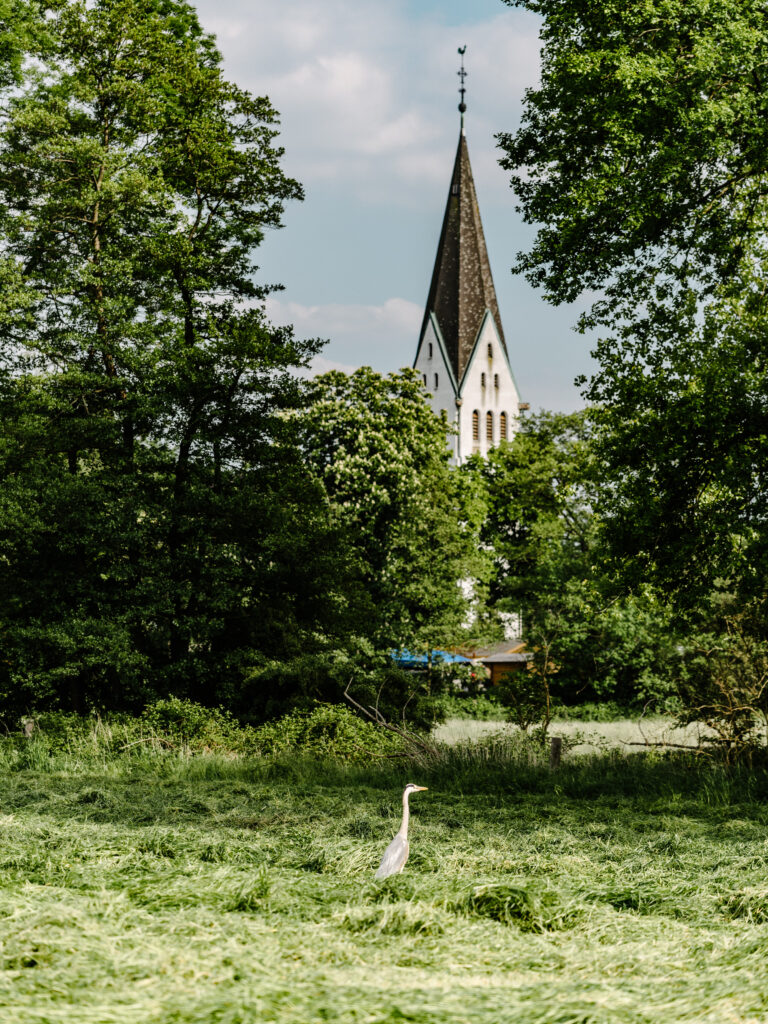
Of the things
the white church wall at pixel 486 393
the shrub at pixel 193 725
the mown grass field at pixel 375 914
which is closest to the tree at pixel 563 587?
the shrub at pixel 193 725

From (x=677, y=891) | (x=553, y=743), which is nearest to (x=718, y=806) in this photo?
(x=553, y=743)

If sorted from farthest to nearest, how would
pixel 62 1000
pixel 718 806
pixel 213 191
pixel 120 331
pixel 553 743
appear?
pixel 213 191 → pixel 120 331 → pixel 553 743 → pixel 718 806 → pixel 62 1000

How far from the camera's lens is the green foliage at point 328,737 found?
604 inches

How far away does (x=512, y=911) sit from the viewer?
195 inches

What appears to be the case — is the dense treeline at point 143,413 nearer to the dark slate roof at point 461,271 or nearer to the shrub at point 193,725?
the shrub at point 193,725

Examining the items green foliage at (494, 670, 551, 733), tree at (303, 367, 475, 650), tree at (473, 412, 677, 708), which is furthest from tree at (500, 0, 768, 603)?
tree at (303, 367, 475, 650)

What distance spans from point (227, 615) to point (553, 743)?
954 cm

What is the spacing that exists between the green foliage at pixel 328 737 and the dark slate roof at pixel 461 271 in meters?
42.7

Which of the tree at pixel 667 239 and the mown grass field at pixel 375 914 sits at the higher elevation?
the tree at pixel 667 239

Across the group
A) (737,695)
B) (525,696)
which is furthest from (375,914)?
(525,696)

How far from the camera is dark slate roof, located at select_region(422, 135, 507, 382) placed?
189 ft

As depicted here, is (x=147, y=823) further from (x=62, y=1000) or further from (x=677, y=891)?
(x=62, y=1000)

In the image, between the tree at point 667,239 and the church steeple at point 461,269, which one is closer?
the tree at point 667,239

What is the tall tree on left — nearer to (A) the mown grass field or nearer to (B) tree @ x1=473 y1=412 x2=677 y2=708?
(B) tree @ x1=473 y1=412 x2=677 y2=708
